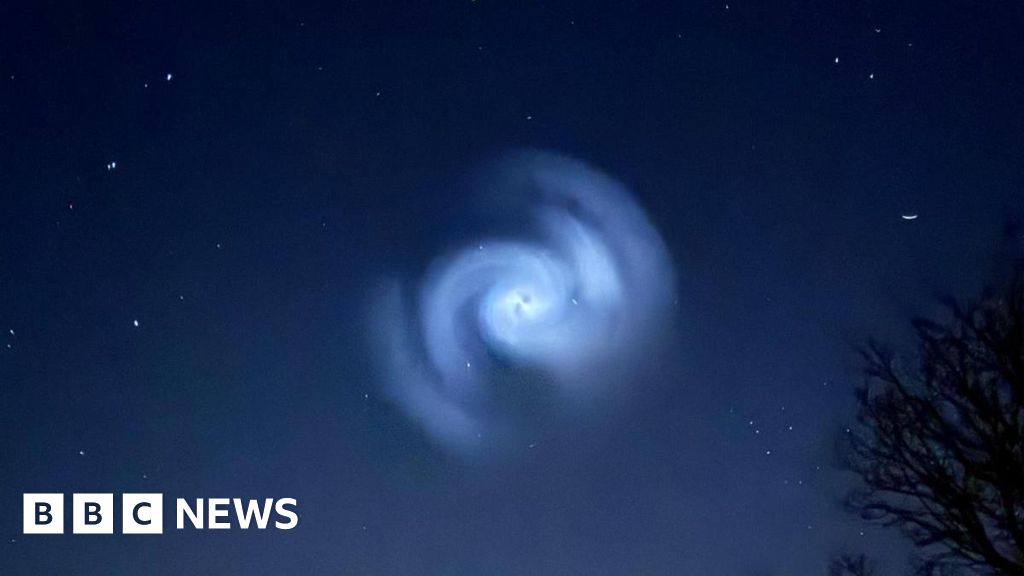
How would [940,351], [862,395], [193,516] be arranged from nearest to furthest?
1. [940,351]
2. [862,395]
3. [193,516]

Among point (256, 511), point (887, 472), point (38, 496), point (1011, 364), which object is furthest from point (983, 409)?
point (38, 496)

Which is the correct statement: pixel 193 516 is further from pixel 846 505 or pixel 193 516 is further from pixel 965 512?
pixel 965 512

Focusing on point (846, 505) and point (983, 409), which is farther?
point (846, 505)
